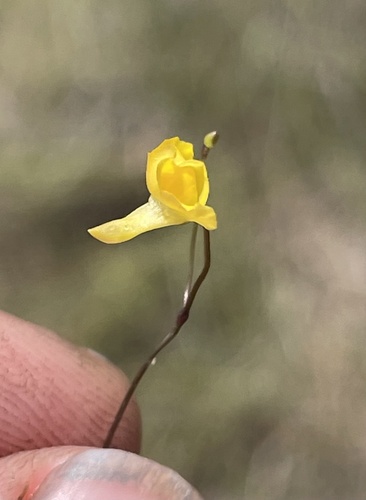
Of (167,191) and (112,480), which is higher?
(167,191)

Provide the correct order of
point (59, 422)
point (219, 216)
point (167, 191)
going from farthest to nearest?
point (219, 216) → point (59, 422) → point (167, 191)

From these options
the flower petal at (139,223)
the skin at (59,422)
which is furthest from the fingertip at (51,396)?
the flower petal at (139,223)

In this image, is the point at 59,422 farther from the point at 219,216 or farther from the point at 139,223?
the point at 219,216

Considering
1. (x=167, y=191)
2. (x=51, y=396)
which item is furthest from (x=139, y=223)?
(x=51, y=396)

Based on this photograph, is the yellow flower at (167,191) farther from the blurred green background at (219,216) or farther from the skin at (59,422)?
the blurred green background at (219,216)

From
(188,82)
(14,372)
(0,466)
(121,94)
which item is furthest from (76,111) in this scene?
(0,466)

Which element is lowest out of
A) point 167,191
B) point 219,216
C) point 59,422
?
point 59,422
